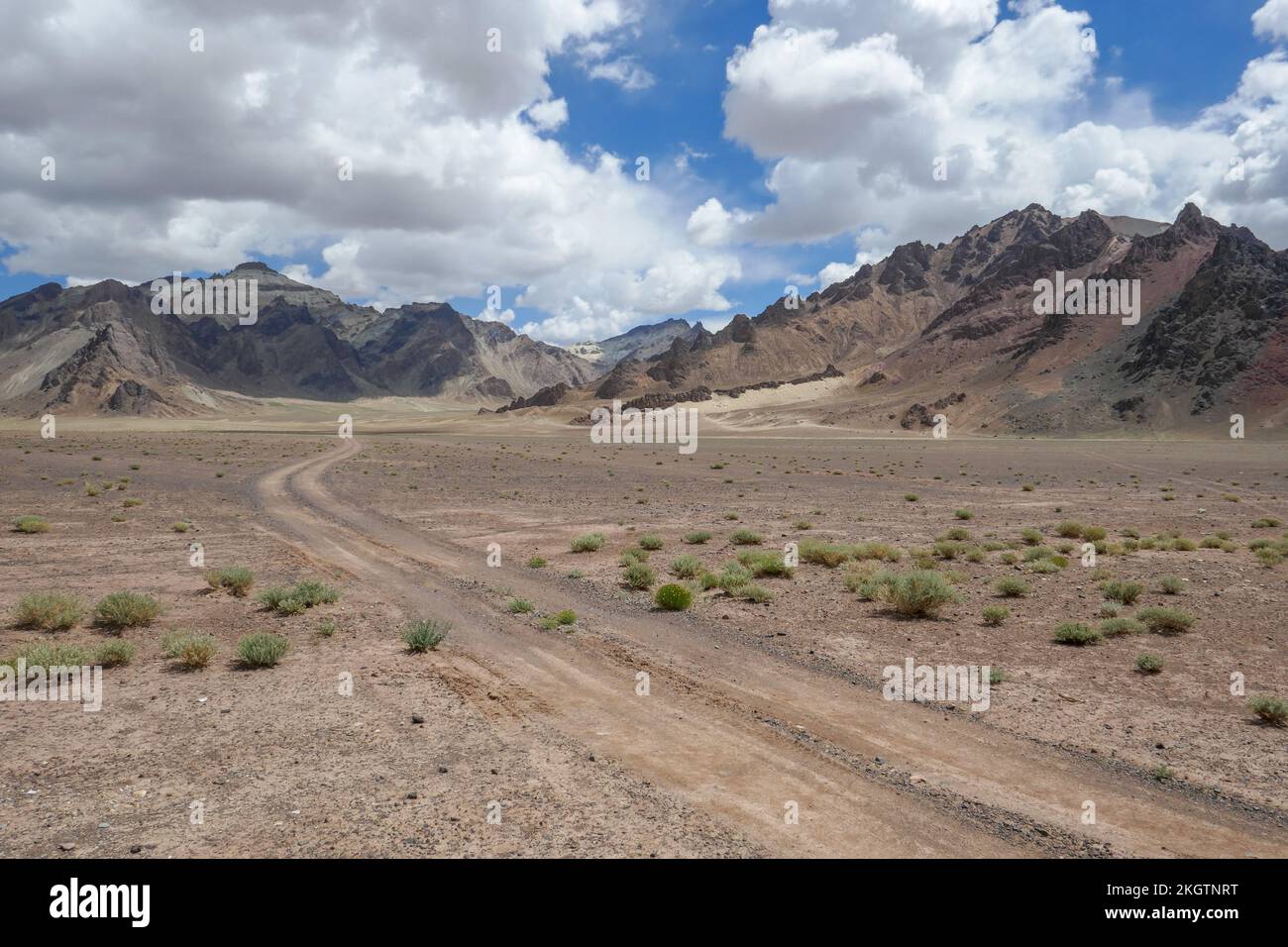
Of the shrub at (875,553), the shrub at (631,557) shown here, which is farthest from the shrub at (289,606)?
the shrub at (875,553)

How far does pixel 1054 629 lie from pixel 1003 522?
15168 millimetres

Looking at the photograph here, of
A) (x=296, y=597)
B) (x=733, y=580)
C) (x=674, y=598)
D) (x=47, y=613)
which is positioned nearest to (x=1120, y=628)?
(x=733, y=580)

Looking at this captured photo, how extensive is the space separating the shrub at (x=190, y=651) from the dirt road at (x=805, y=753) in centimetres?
316

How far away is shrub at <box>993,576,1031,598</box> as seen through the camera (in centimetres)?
1473

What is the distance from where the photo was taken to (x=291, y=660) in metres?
10.5

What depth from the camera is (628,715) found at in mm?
8562

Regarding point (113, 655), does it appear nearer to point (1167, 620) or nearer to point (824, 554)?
point (824, 554)

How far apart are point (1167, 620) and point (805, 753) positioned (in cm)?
837

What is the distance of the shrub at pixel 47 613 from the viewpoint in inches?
456

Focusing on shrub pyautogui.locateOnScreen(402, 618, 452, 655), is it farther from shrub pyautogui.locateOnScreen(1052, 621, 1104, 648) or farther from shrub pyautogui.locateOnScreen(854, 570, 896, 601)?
shrub pyautogui.locateOnScreen(1052, 621, 1104, 648)
